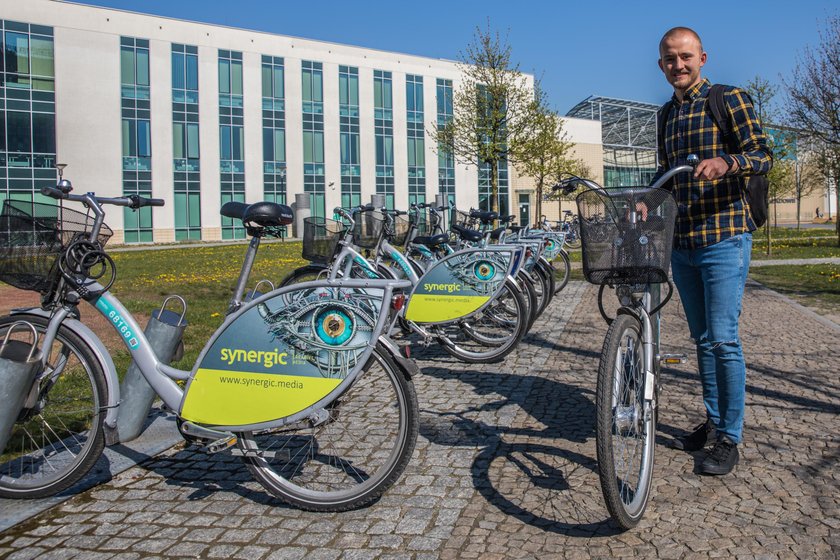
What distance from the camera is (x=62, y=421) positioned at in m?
3.53

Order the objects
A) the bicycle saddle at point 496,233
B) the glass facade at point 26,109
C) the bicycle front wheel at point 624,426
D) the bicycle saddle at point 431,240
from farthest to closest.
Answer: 1. the glass facade at point 26,109
2. the bicycle saddle at point 496,233
3. the bicycle saddle at point 431,240
4. the bicycle front wheel at point 624,426

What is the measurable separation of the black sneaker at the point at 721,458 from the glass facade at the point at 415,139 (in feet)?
160

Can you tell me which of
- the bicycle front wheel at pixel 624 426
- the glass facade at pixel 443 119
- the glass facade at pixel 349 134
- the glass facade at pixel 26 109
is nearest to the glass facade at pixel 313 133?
the glass facade at pixel 349 134

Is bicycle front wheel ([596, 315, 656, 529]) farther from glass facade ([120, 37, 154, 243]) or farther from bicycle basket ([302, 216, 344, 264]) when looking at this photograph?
glass facade ([120, 37, 154, 243])

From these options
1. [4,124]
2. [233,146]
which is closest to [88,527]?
[4,124]

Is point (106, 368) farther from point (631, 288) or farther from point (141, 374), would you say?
point (631, 288)

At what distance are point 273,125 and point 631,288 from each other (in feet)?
150

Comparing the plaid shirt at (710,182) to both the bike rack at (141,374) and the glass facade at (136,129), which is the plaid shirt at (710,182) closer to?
the bike rack at (141,374)

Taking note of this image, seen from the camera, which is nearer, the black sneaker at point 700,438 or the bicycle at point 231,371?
the bicycle at point 231,371

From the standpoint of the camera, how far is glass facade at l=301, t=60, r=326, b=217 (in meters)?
47.9

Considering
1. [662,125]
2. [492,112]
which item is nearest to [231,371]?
[662,125]

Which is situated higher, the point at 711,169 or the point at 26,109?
the point at 26,109

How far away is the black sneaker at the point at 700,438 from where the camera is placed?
12.7ft

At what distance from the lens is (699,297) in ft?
12.3
